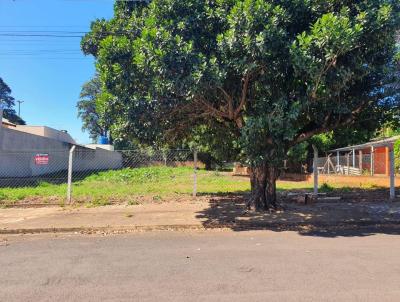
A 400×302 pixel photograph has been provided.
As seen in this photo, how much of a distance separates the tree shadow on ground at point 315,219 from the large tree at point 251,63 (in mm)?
1450

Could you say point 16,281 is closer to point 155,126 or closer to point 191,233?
point 191,233

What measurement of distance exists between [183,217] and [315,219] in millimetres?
3184

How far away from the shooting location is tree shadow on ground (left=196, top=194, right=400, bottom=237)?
884 cm

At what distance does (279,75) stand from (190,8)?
249 centimetres

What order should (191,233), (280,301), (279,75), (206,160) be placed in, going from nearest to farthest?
(280,301) < (191,233) < (279,75) < (206,160)

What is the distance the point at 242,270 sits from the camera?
5508 mm

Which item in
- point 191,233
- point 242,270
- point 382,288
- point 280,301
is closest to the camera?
point 280,301

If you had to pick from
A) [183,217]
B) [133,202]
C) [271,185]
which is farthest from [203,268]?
[133,202]

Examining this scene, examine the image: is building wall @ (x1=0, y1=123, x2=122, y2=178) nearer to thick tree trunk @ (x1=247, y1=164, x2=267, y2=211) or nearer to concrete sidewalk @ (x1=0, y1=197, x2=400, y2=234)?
concrete sidewalk @ (x1=0, y1=197, x2=400, y2=234)

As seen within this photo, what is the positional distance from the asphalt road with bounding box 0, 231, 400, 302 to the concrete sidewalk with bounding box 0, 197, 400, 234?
974 millimetres

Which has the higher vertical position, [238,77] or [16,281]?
[238,77]

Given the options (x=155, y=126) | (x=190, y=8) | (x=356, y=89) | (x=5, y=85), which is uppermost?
(x=5, y=85)

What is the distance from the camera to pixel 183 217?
9.99 metres

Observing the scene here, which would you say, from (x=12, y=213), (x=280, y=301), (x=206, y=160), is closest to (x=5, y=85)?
(x=206, y=160)
